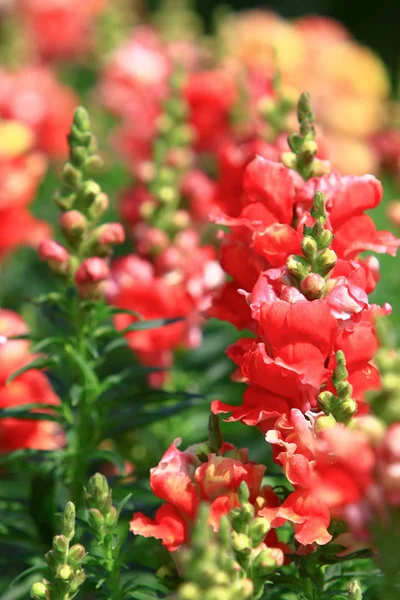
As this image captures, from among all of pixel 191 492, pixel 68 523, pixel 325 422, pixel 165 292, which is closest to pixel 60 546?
pixel 68 523

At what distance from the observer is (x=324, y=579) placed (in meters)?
1.06

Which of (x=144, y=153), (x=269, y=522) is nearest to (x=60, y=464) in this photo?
(x=269, y=522)

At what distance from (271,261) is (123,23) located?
2757 mm

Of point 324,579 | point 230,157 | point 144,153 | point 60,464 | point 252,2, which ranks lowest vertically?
point 252,2

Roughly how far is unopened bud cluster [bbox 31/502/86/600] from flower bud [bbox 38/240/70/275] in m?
0.42

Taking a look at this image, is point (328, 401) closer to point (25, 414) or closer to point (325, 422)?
point (325, 422)

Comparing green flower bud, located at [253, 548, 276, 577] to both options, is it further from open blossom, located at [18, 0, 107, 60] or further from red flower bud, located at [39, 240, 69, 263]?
open blossom, located at [18, 0, 107, 60]

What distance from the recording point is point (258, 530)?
2.93 feet

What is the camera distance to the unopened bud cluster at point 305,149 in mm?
1110

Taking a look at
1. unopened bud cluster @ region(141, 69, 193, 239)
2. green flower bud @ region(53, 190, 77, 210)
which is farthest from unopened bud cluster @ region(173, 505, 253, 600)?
unopened bud cluster @ region(141, 69, 193, 239)

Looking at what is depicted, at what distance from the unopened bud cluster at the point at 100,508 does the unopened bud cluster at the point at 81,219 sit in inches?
13.3

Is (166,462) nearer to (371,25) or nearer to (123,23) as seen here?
(123,23)

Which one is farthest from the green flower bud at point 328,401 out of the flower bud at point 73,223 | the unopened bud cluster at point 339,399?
the flower bud at point 73,223

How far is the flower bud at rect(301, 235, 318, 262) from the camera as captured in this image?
3.19ft
